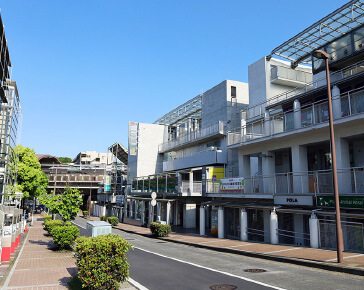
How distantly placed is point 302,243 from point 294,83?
48.9 feet

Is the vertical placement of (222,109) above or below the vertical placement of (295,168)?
above

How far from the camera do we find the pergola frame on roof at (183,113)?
4153cm

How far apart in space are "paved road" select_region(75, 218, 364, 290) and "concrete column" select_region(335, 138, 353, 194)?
694 centimetres

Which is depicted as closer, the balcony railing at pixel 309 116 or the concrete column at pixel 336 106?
the balcony railing at pixel 309 116

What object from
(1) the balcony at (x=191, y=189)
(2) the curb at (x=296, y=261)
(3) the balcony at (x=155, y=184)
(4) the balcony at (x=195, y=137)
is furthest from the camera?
(3) the balcony at (x=155, y=184)

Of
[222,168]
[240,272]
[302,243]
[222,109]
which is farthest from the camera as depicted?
[222,109]

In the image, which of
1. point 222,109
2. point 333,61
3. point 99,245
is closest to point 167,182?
point 222,109

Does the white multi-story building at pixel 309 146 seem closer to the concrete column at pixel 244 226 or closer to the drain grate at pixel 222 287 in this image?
the concrete column at pixel 244 226

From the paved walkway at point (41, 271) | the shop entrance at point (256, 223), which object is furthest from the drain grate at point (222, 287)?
the shop entrance at point (256, 223)

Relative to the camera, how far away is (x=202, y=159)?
33.8 meters

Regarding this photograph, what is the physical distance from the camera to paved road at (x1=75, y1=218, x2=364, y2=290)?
9.57m

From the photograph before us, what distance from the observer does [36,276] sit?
1062 cm

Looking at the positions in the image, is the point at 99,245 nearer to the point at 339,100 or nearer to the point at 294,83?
the point at 339,100

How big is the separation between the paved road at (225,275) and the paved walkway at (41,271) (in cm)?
169
